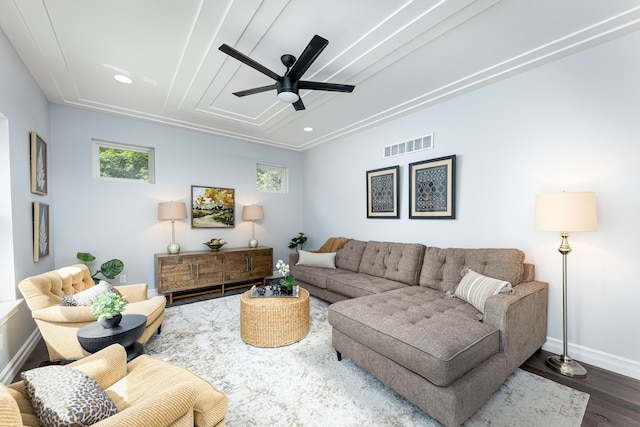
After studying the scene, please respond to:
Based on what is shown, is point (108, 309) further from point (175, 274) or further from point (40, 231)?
point (175, 274)

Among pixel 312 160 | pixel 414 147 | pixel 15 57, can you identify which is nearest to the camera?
pixel 15 57

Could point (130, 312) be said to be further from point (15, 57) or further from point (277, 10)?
point (277, 10)

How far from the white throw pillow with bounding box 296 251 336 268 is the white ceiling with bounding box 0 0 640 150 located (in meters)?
2.28

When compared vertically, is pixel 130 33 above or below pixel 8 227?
above

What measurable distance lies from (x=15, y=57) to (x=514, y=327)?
15.8 feet

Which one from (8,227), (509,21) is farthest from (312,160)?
(8,227)

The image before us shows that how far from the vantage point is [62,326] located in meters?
2.10

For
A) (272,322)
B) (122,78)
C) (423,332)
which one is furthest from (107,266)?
(423,332)

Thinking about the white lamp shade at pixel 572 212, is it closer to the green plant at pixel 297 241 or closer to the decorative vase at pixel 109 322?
the decorative vase at pixel 109 322

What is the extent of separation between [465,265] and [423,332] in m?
1.37

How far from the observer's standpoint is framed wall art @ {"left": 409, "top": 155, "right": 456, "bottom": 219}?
333 cm

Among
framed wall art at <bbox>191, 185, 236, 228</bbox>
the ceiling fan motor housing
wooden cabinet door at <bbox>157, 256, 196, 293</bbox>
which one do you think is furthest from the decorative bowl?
the ceiling fan motor housing

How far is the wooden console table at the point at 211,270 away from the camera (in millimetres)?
4004

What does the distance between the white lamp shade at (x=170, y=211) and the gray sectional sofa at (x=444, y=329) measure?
9.23 feet
